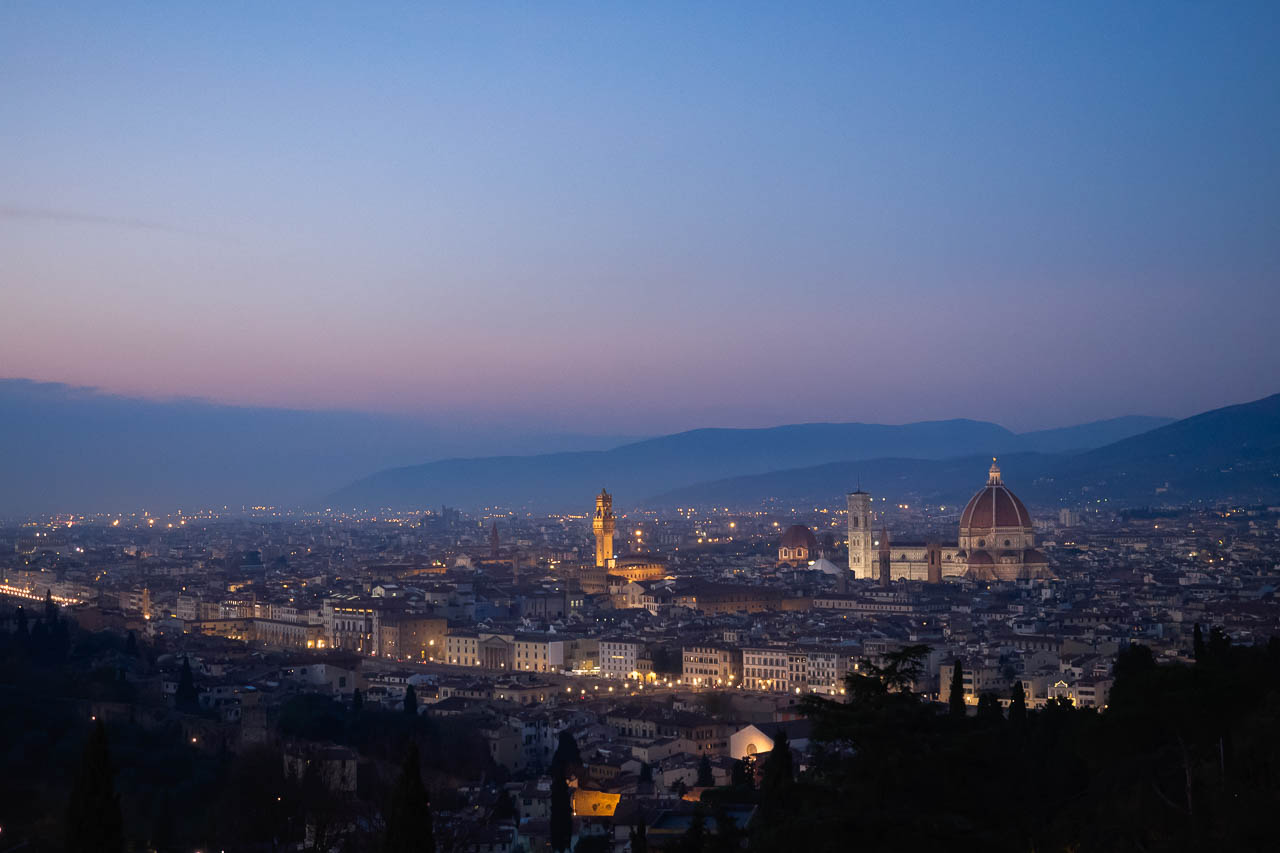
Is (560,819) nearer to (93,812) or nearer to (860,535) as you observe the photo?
(93,812)

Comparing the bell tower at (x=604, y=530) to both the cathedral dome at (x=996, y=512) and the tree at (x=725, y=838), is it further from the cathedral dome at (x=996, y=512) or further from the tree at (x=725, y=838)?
the tree at (x=725, y=838)

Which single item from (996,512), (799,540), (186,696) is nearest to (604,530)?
(799,540)

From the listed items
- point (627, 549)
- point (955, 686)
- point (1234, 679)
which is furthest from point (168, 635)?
point (627, 549)

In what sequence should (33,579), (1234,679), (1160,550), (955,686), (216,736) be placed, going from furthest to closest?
(1160,550) < (33,579) < (216,736) < (955,686) < (1234,679)

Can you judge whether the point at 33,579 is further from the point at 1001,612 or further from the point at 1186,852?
the point at 1186,852

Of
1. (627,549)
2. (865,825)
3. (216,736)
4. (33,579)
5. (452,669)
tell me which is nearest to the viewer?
(865,825)

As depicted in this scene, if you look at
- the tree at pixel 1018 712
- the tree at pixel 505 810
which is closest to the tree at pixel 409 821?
the tree at pixel 1018 712
